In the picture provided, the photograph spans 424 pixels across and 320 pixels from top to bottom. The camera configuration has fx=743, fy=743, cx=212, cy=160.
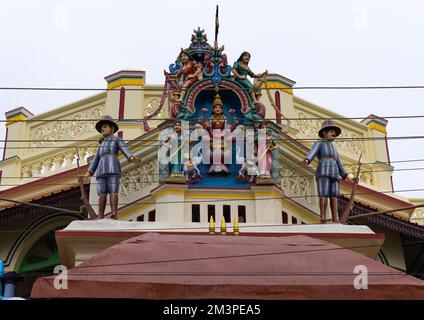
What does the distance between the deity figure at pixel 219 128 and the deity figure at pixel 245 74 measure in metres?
0.50

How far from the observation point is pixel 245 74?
510 inches

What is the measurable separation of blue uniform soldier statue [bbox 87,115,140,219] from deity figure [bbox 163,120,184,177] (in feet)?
3.00

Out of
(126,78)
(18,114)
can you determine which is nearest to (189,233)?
(126,78)

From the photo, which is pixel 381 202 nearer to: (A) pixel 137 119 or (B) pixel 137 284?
(A) pixel 137 119

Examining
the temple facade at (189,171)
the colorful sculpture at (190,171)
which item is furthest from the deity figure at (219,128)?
the colorful sculpture at (190,171)

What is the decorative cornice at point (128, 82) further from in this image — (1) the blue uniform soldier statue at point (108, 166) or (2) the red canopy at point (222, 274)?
(2) the red canopy at point (222, 274)

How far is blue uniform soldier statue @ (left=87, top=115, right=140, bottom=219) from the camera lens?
11.4m

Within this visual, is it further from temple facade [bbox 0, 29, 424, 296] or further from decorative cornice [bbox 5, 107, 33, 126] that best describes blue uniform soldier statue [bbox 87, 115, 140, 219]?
decorative cornice [bbox 5, 107, 33, 126]

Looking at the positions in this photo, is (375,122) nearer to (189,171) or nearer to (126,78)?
(126,78)

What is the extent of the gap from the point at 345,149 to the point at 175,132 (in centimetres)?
481

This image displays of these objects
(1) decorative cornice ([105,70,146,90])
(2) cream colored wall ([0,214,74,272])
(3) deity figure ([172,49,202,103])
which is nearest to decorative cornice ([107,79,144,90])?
(1) decorative cornice ([105,70,146,90])

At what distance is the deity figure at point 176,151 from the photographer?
39.8ft

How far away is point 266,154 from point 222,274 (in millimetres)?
3552

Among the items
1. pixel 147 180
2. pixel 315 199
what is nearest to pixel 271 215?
pixel 315 199
